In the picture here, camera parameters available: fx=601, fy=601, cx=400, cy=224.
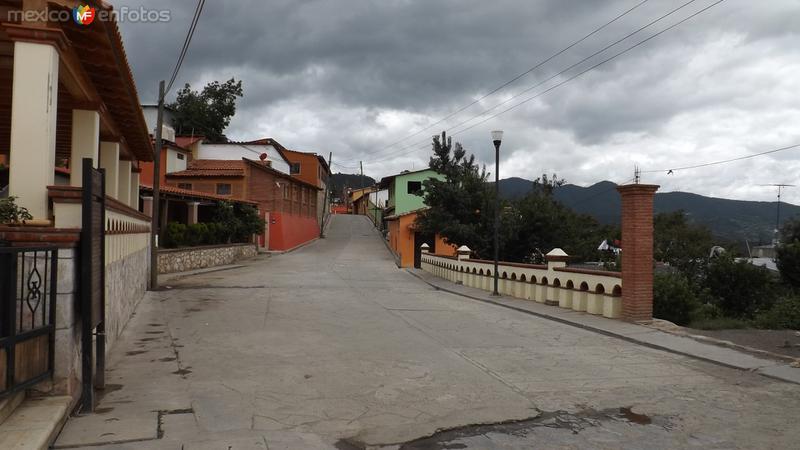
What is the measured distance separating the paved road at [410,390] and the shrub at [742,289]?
733 inches

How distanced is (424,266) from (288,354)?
2665 centimetres

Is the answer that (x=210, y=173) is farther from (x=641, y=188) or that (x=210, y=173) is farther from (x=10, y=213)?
(x=10, y=213)

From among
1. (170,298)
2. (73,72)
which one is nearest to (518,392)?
(73,72)

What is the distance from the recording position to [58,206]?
618cm

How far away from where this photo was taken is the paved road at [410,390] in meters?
5.45

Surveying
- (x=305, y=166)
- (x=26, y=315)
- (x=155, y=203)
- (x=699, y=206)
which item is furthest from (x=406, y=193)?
(x=699, y=206)

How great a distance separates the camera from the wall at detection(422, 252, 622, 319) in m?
13.7

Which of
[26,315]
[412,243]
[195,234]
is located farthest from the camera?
[412,243]

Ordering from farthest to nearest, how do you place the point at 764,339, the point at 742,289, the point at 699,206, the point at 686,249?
the point at 699,206, the point at 686,249, the point at 742,289, the point at 764,339

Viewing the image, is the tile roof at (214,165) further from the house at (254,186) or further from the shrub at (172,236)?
the shrub at (172,236)

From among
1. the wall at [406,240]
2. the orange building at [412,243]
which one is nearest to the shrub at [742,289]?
the orange building at [412,243]

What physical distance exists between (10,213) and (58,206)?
44 cm

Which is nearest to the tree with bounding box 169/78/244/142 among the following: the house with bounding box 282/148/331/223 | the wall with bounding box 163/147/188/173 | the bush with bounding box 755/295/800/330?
the house with bounding box 282/148/331/223

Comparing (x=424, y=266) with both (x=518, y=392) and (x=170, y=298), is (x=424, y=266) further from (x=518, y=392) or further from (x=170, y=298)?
(x=518, y=392)
